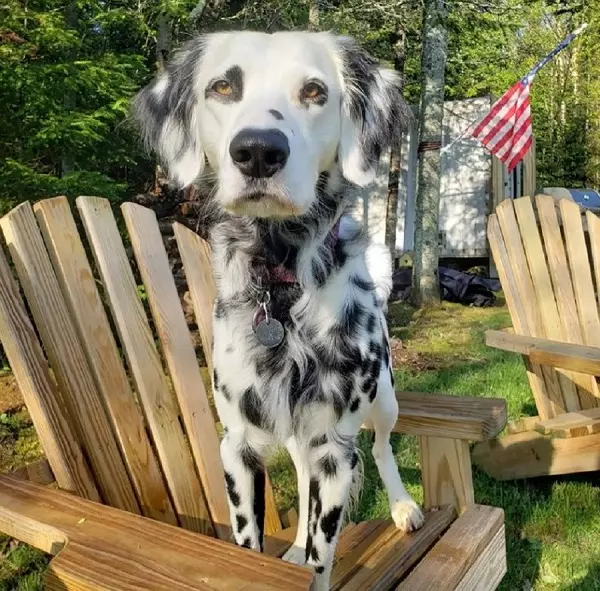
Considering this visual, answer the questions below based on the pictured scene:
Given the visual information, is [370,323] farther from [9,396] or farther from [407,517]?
[9,396]

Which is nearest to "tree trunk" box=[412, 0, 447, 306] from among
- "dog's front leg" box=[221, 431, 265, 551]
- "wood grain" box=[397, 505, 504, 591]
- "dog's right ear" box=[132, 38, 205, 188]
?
"dog's right ear" box=[132, 38, 205, 188]

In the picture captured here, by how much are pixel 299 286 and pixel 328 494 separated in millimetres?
596

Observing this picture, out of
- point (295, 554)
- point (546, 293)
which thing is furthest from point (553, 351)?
point (295, 554)

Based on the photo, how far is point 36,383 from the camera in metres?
1.65

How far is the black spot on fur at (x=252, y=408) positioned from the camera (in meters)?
1.83

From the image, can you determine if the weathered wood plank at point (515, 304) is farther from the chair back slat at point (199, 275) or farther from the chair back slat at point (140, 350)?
the chair back slat at point (140, 350)

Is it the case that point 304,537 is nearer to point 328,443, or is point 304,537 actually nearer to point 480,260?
point 328,443

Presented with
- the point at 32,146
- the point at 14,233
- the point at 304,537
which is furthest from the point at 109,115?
the point at 304,537

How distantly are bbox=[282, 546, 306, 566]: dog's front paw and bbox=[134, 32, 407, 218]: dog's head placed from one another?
3.59 ft

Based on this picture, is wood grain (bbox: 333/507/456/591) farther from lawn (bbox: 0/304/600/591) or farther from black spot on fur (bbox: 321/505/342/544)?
lawn (bbox: 0/304/600/591)

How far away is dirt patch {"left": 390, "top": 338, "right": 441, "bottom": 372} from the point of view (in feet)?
18.2

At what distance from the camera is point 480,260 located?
12.4 m

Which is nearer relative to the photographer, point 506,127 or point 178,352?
point 178,352

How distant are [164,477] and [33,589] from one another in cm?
88
